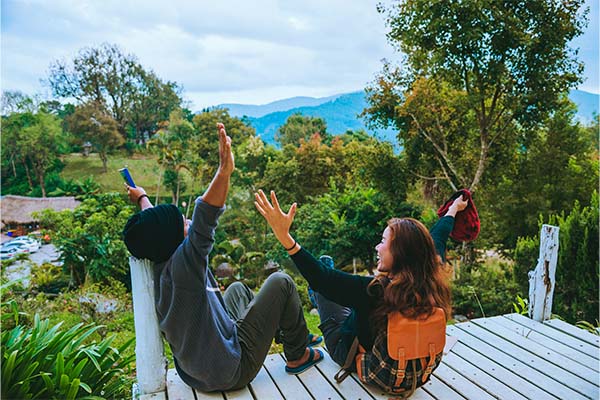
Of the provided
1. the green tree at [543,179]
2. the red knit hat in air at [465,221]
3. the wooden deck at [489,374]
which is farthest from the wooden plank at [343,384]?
the green tree at [543,179]

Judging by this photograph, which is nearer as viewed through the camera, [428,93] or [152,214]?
[152,214]

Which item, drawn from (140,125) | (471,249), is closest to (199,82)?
(140,125)

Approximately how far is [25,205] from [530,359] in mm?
13302

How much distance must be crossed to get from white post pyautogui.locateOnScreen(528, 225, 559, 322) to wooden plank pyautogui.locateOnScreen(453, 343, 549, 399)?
24.0 inches

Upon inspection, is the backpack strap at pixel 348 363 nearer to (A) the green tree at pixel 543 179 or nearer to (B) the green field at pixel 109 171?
(A) the green tree at pixel 543 179

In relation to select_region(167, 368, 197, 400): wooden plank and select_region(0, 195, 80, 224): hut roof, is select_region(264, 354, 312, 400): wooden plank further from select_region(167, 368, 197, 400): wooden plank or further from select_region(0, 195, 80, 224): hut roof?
select_region(0, 195, 80, 224): hut roof

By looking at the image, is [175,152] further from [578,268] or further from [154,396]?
[154,396]

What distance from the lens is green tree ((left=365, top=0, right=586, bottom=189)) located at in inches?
229

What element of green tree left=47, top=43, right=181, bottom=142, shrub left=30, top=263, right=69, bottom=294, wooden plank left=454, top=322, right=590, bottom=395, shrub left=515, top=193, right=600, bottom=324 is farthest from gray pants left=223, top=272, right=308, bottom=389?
green tree left=47, top=43, right=181, bottom=142

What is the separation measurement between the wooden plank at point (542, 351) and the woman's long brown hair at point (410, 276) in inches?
36.4

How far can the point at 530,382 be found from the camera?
1765mm

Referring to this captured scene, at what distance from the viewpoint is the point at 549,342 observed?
214 cm

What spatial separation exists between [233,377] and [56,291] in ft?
21.3

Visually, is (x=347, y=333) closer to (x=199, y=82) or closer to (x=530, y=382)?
(x=530, y=382)
